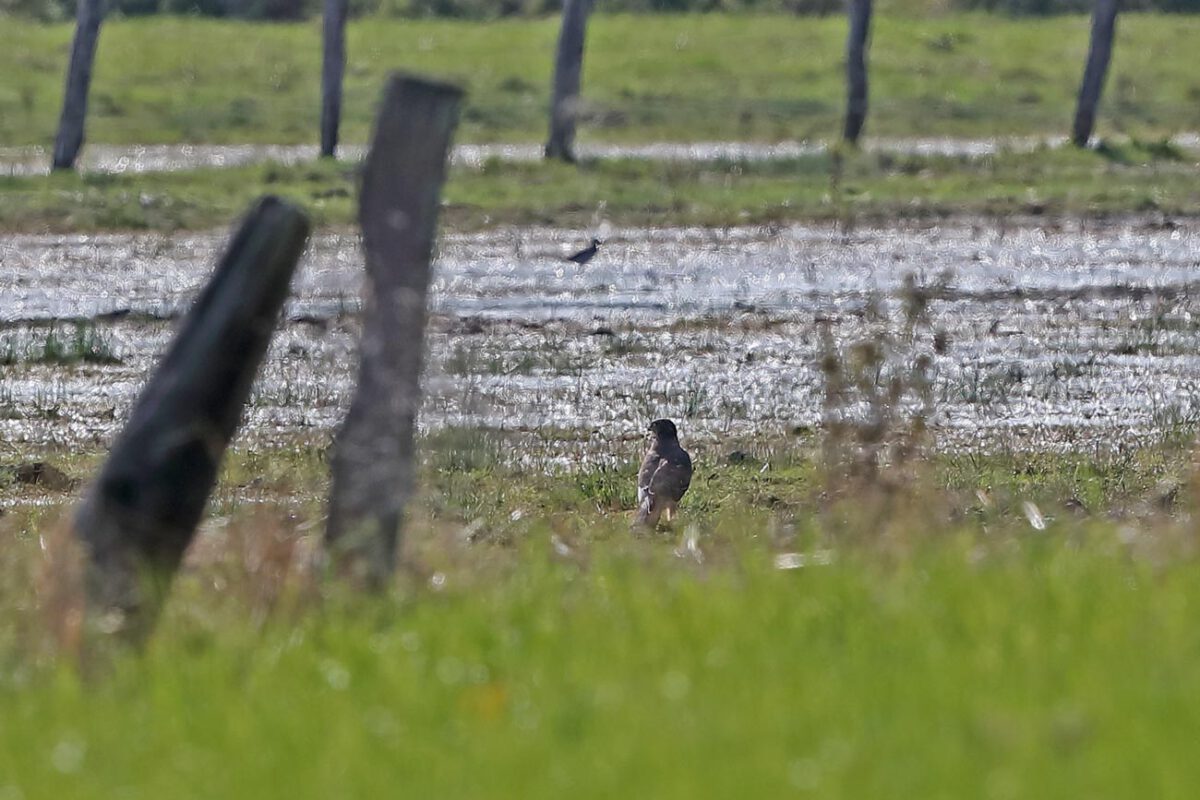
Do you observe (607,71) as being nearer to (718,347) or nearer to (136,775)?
(718,347)

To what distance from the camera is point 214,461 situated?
20.3 feet

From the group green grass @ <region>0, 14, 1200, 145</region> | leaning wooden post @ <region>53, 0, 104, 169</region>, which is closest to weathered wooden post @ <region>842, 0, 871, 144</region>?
green grass @ <region>0, 14, 1200, 145</region>

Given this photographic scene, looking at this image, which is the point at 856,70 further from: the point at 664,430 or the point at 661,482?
the point at 661,482

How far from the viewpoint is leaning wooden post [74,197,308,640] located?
20.0 ft

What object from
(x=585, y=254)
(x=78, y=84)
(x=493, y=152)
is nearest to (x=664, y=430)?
(x=585, y=254)

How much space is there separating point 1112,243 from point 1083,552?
572 inches

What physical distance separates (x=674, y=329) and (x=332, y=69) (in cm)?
1456

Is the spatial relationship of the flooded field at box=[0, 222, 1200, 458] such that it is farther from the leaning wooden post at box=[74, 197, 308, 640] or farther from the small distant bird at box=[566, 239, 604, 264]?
the leaning wooden post at box=[74, 197, 308, 640]

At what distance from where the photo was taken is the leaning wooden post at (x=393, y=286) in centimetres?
632

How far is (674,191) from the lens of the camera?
25.0 meters

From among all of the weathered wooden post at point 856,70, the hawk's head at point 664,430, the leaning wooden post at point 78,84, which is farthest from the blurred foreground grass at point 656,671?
the weathered wooden post at point 856,70

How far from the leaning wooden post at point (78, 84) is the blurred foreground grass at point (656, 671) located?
69.9ft

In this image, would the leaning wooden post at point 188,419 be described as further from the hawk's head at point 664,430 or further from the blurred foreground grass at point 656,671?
the hawk's head at point 664,430

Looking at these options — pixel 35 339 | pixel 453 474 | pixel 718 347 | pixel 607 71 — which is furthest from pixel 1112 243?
A: pixel 607 71
